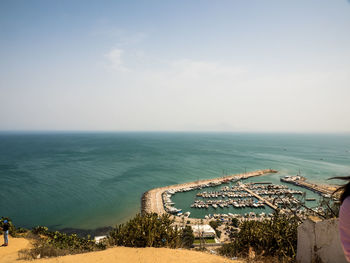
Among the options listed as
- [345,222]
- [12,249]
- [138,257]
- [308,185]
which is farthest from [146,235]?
[308,185]

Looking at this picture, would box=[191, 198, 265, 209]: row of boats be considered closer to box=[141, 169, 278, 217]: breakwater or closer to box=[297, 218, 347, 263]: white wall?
box=[141, 169, 278, 217]: breakwater

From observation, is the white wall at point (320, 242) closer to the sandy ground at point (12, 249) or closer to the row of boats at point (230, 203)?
the sandy ground at point (12, 249)

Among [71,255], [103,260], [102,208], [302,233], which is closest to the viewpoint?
[302,233]

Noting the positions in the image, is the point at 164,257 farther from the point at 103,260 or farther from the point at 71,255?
the point at 71,255

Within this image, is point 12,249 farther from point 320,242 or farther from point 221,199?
point 221,199

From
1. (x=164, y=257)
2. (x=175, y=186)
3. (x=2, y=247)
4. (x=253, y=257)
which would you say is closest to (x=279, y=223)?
(x=253, y=257)

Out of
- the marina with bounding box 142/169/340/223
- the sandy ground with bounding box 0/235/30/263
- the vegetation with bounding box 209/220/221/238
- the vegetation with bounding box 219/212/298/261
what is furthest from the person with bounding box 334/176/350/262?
the marina with bounding box 142/169/340/223
